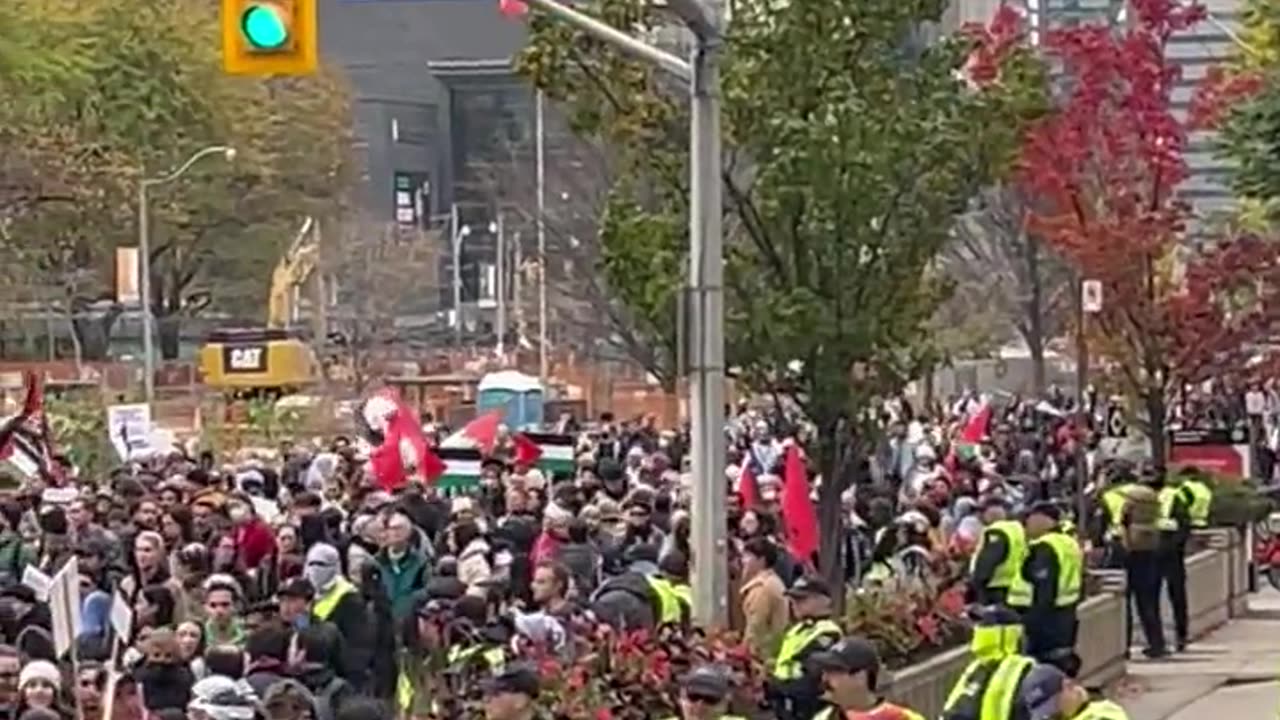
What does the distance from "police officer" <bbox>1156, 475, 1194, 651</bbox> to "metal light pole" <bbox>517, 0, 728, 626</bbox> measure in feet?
30.7

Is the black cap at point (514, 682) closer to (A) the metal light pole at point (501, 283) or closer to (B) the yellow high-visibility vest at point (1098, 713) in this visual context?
(B) the yellow high-visibility vest at point (1098, 713)

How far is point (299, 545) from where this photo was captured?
21.0m

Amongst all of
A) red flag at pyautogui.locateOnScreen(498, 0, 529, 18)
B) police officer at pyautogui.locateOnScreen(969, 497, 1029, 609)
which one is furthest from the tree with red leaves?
red flag at pyautogui.locateOnScreen(498, 0, 529, 18)

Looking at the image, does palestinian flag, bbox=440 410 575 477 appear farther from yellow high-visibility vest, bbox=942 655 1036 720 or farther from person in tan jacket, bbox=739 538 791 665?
yellow high-visibility vest, bbox=942 655 1036 720

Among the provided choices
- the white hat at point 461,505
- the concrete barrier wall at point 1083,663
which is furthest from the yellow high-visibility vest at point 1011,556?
the white hat at point 461,505

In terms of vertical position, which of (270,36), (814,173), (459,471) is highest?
(270,36)

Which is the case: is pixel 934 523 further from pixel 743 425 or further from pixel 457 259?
pixel 457 259

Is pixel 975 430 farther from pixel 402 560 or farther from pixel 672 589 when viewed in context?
pixel 672 589

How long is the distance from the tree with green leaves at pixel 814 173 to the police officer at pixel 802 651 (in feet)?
15.6

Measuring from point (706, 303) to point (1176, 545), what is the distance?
394 inches

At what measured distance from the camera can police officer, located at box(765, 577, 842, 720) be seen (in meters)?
14.5

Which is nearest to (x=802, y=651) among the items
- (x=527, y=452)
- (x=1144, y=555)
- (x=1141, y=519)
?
(x=1144, y=555)

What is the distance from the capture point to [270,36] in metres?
14.9

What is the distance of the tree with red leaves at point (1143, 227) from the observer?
34906 mm
